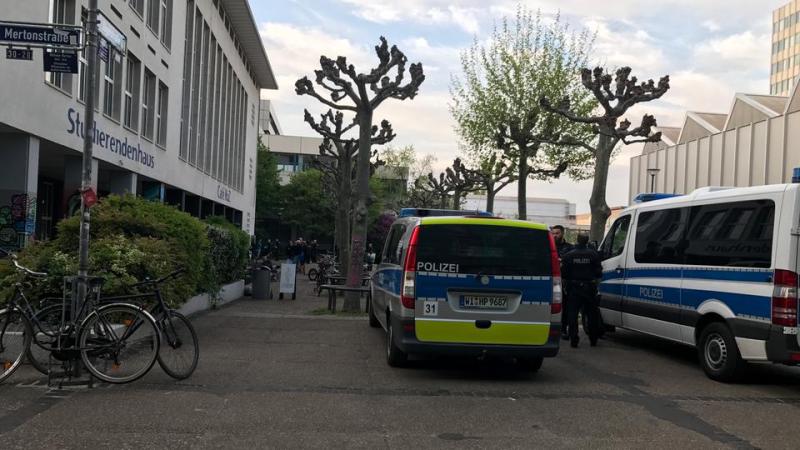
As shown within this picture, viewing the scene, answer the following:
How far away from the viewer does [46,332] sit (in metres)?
7.03

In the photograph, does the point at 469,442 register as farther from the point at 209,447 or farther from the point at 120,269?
the point at 120,269

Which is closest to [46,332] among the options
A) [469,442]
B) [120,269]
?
[120,269]

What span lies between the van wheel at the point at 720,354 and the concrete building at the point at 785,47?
340 ft

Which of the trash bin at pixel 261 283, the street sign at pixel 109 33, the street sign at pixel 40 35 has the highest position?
the street sign at pixel 109 33

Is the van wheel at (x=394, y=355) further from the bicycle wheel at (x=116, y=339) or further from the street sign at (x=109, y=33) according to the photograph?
the street sign at (x=109, y=33)

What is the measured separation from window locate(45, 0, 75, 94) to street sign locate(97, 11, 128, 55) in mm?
8717

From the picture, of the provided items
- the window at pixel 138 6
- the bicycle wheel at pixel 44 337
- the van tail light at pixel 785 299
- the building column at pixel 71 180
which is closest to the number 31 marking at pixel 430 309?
the van tail light at pixel 785 299

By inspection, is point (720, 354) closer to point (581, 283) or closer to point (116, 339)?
point (581, 283)

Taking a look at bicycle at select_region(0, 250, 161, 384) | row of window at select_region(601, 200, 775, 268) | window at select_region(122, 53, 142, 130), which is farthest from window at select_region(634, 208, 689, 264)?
window at select_region(122, 53, 142, 130)

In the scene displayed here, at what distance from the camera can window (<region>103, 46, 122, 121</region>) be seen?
65.1 ft

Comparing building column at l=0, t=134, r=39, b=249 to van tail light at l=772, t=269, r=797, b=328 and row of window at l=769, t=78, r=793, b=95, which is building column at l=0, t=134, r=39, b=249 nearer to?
van tail light at l=772, t=269, r=797, b=328

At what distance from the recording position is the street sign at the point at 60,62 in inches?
291

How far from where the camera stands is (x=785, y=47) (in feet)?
333

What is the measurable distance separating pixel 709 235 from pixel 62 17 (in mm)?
14475
